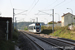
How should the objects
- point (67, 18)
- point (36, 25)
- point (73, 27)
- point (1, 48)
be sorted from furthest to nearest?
point (67, 18)
point (36, 25)
point (73, 27)
point (1, 48)

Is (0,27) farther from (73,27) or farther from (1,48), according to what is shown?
(73,27)

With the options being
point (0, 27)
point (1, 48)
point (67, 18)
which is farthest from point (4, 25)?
point (67, 18)

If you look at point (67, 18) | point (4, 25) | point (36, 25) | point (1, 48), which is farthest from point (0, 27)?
point (67, 18)

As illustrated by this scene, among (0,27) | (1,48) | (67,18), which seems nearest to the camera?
(1,48)

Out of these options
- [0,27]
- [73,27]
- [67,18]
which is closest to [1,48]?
[0,27]

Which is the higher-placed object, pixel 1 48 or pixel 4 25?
pixel 4 25

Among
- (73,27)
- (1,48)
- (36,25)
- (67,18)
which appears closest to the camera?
(1,48)

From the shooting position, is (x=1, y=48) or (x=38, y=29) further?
(x=38, y=29)

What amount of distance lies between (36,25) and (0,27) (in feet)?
80.7

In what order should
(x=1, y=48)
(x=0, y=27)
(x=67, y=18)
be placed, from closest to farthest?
(x=1, y=48)
(x=0, y=27)
(x=67, y=18)

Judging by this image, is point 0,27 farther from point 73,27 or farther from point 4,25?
point 73,27

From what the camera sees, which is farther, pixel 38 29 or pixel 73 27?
pixel 38 29

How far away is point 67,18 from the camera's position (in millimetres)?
87625

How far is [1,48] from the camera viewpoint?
48.5 feet
